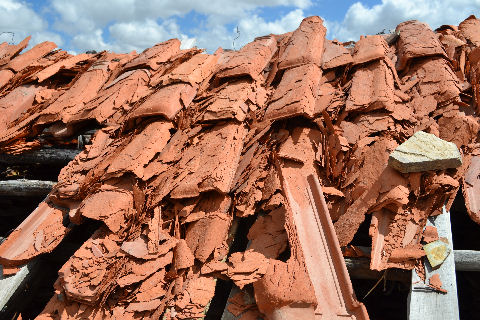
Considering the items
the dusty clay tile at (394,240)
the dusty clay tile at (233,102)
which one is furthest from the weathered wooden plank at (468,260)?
the dusty clay tile at (233,102)

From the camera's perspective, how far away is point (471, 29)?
12.4 feet

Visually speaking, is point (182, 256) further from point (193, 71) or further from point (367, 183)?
point (193, 71)

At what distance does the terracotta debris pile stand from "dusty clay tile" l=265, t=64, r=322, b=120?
15mm

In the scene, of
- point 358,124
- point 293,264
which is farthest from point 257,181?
point 358,124

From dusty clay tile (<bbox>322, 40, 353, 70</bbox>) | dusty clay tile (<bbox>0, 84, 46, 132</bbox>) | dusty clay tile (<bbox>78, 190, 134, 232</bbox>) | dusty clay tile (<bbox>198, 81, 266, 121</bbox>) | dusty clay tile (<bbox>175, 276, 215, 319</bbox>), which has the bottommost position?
dusty clay tile (<bbox>175, 276, 215, 319</bbox>)

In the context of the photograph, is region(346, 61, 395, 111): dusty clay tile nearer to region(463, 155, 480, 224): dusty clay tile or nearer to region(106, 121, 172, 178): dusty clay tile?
region(463, 155, 480, 224): dusty clay tile

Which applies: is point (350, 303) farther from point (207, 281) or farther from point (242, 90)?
point (242, 90)

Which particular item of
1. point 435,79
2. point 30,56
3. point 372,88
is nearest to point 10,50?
point 30,56

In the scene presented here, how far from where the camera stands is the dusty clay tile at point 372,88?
Answer: 2.63m

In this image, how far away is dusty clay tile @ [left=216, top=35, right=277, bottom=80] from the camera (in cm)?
321

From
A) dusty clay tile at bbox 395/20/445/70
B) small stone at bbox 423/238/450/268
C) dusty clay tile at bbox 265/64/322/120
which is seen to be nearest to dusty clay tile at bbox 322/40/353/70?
dusty clay tile at bbox 265/64/322/120

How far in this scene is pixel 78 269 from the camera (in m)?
1.95

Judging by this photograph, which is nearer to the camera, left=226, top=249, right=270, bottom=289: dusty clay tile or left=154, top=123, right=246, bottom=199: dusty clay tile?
left=226, top=249, right=270, bottom=289: dusty clay tile

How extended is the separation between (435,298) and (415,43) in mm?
2394
